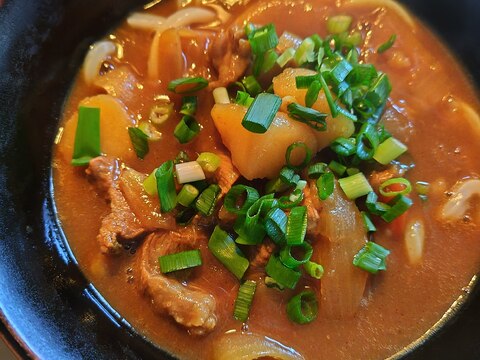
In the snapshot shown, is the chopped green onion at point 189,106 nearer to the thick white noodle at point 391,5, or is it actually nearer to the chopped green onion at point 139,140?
the chopped green onion at point 139,140

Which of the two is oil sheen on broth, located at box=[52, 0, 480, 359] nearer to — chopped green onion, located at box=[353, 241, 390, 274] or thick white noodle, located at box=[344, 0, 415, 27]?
chopped green onion, located at box=[353, 241, 390, 274]

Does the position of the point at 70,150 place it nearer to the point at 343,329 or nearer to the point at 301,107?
the point at 301,107

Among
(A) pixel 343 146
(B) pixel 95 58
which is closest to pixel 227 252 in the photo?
(A) pixel 343 146

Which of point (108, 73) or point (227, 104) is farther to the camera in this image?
point (108, 73)

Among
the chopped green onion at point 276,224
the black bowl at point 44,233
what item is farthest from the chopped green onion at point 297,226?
the black bowl at point 44,233

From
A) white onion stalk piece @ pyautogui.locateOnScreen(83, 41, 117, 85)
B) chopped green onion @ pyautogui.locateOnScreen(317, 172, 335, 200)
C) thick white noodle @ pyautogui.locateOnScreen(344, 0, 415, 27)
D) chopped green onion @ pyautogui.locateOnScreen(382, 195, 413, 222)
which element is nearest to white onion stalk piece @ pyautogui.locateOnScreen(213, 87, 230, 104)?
chopped green onion @ pyautogui.locateOnScreen(317, 172, 335, 200)

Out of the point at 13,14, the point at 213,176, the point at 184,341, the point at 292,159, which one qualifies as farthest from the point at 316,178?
the point at 13,14

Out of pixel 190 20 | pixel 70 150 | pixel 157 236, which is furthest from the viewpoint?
pixel 190 20
